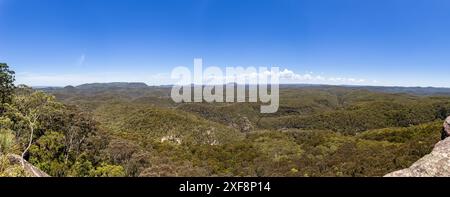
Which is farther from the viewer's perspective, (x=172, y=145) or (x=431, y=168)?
(x=172, y=145)

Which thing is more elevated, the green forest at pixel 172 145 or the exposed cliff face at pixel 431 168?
the exposed cliff face at pixel 431 168

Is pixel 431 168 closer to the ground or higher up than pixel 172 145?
higher up

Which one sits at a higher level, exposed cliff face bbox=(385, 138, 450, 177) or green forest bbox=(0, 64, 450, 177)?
exposed cliff face bbox=(385, 138, 450, 177)

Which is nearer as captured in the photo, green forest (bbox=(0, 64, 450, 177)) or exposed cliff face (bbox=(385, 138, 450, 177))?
exposed cliff face (bbox=(385, 138, 450, 177))

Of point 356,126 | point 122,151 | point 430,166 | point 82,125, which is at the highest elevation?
point 430,166

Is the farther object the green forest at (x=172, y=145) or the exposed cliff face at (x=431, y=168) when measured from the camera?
the green forest at (x=172, y=145)

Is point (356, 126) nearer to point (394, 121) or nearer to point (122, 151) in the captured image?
point (394, 121)
